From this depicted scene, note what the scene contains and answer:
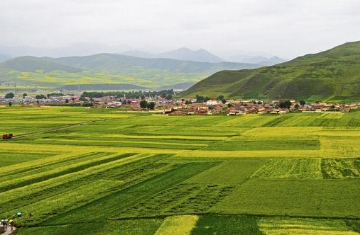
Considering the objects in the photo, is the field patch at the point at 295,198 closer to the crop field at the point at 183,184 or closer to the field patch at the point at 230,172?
the crop field at the point at 183,184

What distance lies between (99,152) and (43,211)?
96.7ft

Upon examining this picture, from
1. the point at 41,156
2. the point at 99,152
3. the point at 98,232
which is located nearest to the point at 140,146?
the point at 99,152

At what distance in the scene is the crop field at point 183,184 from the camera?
3256 centimetres

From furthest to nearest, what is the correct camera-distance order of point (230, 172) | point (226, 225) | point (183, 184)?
point (230, 172) < point (183, 184) < point (226, 225)

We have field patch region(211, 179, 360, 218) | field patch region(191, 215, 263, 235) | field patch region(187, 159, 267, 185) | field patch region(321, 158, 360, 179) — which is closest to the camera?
field patch region(191, 215, 263, 235)

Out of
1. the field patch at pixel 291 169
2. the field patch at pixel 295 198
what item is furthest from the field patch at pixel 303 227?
the field patch at pixel 291 169

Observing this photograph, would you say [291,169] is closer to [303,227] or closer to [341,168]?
[341,168]

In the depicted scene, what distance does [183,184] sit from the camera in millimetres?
43938

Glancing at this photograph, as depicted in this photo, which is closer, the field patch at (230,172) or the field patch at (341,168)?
the field patch at (230,172)

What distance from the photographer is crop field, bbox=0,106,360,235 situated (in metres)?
32.6

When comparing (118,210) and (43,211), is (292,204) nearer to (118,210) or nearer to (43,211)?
(118,210)

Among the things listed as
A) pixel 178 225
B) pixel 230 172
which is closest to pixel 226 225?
pixel 178 225

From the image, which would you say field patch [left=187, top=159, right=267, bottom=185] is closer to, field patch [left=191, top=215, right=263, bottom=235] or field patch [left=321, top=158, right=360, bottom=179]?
field patch [left=321, top=158, right=360, bottom=179]

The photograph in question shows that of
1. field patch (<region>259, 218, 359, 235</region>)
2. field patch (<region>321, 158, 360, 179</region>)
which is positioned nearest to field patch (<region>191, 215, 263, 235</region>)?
field patch (<region>259, 218, 359, 235</region>)
